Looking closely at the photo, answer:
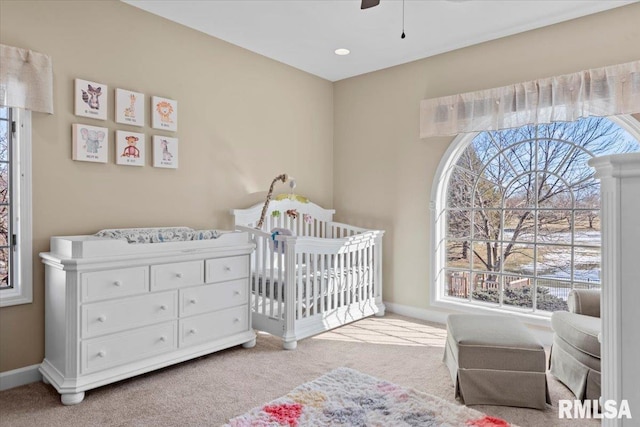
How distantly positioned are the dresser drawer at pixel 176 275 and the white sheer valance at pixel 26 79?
1.21 m

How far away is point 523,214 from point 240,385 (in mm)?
2696

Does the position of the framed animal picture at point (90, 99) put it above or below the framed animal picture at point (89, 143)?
above

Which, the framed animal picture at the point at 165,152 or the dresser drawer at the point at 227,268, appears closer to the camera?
the dresser drawer at the point at 227,268

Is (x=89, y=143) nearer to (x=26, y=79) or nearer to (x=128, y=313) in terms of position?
(x=26, y=79)

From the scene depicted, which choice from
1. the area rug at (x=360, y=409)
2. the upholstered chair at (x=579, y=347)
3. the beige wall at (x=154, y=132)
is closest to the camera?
the area rug at (x=360, y=409)

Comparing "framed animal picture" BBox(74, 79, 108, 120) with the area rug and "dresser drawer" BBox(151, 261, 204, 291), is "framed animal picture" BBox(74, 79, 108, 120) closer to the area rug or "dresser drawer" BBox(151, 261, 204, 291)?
"dresser drawer" BBox(151, 261, 204, 291)

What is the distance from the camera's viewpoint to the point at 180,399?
2.28 m

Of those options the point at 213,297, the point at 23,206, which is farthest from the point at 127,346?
the point at 23,206

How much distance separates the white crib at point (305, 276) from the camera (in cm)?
314

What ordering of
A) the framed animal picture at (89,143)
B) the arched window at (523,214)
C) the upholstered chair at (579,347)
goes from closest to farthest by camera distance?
the upholstered chair at (579,347) → the framed animal picture at (89,143) → the arched window at (523,214)

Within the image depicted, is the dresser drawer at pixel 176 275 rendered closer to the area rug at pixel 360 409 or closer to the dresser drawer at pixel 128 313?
the dresser drawer at pixel 128 313

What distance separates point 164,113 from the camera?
3.15 metres

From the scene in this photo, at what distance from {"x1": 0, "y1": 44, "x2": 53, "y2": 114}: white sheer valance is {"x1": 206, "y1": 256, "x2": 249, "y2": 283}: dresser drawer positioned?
1419 millimetres

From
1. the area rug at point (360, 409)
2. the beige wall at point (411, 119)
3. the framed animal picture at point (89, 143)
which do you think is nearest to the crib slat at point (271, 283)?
the area rug at point (360, 409)
